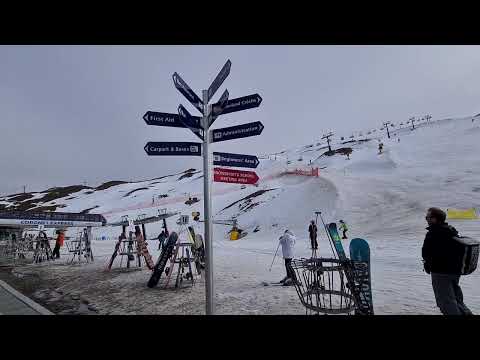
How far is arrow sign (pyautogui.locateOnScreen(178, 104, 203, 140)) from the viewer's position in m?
4.52

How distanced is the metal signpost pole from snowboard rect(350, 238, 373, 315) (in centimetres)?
256

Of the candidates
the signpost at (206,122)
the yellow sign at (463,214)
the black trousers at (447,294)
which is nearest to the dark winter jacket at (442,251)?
the black trousers at (447,294)

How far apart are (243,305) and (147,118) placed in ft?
15.3

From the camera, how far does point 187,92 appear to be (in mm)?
4621

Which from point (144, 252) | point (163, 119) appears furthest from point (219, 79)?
point (144, 252)

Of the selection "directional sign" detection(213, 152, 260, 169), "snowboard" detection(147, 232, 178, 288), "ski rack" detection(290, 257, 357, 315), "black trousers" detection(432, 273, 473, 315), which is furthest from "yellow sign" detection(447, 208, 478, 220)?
"directional sign" detection(213, 152, 260, 169)

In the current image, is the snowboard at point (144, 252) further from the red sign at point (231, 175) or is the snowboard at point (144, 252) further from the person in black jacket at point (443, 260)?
the person in black jacket at point (443, 260)

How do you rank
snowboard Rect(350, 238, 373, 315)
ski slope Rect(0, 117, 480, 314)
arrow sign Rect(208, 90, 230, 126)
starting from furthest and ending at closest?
ski slope Rect(0, 117, 480, 314) → snowboard Rect(350, 238, 373, 315) → arrow sign Rect(208, 90, 230, 126)

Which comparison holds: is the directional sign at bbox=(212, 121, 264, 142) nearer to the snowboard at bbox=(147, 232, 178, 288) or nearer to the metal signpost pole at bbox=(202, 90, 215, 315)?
the metal signpost pole at bbox=(202, 90, 215, 315)

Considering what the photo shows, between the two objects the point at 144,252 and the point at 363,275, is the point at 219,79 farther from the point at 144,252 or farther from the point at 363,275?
the point at 144,252
